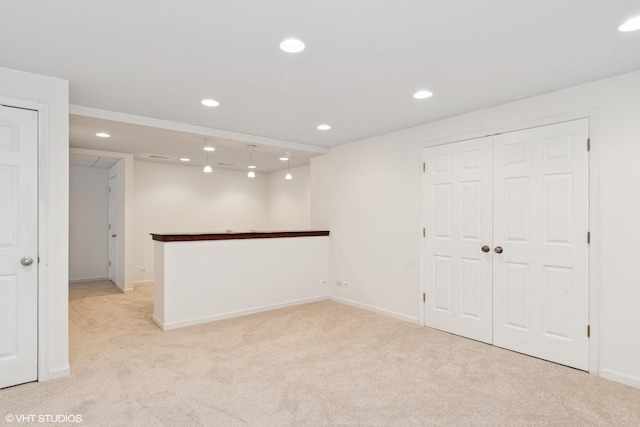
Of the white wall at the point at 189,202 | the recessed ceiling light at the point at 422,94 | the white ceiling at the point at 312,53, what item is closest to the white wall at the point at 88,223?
the white wall at the point at 189,202

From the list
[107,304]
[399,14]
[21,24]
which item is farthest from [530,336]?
[107,304]

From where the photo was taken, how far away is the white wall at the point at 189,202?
279 inches

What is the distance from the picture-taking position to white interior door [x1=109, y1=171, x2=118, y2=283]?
676 cm

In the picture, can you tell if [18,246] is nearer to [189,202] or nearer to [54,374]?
[54,374]

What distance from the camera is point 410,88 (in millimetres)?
3176

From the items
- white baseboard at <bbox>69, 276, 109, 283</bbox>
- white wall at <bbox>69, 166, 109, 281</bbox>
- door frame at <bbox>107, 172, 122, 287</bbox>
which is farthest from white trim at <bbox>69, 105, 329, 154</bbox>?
white baseboard at <bbox>69, 276, 109, 283</bbox>

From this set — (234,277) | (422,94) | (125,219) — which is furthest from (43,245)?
(125,219)

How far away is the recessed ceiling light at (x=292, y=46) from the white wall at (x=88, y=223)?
6.45 m

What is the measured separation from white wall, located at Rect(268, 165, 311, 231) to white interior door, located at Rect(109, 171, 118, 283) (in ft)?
11.2

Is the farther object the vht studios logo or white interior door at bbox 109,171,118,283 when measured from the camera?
white interior door at bbox 109,171,118,283

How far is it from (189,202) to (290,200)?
7.24 feet

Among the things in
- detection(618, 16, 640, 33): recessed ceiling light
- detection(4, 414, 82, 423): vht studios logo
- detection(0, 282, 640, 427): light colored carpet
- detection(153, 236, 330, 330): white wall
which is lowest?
detection(0, 282, 640, 427): light colored carpet

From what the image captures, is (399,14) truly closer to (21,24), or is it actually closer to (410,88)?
(410,88)

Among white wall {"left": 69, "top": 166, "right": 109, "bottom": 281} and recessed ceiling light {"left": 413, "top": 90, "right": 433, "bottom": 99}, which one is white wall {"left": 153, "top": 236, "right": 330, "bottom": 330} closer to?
recessed ceiling light {"left": 413, "top": 90, "right": 433, "bottom": 99}
